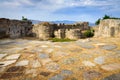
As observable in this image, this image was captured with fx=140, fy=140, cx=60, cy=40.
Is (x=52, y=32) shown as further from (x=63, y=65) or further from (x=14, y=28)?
(x=63, y=65)

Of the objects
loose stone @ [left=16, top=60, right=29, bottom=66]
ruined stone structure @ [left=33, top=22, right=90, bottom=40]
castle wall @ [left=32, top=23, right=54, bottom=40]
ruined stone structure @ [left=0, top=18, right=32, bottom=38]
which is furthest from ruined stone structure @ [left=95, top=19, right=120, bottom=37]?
castle wall @ [left=32, top=23, right=54, bottom=40]

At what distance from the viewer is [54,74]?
234 centimetres

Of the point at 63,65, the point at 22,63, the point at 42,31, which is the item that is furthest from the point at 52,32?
the point at 63,65

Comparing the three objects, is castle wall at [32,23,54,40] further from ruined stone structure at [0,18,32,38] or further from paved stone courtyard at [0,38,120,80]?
paved stone courtyard at [0,38,120,80]

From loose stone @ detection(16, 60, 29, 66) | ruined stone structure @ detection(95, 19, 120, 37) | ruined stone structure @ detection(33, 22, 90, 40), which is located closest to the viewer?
loose stone @ detection(16, 60, 29, 66)

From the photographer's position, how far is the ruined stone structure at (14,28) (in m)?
7.79

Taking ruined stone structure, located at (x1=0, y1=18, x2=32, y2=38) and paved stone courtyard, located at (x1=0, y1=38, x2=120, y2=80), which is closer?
paved stone courtyard, located at (x1=0, y1=38, x2=120, y2=80)

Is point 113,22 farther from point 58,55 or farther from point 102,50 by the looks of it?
point 58,55

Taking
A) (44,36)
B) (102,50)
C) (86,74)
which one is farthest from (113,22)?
(44,36)

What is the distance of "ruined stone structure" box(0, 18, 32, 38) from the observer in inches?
307

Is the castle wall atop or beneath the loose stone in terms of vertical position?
atop

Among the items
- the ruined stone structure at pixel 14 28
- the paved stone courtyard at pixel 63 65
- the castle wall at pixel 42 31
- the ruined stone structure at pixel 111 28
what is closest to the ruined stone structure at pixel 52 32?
the castle wall at pixel 42 31

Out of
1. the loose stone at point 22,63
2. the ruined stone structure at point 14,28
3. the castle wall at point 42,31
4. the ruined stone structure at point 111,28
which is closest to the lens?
the loose stone at point 22,63

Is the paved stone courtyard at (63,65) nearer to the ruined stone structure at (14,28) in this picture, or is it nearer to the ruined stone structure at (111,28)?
the ruined stone structure at (14,28)
